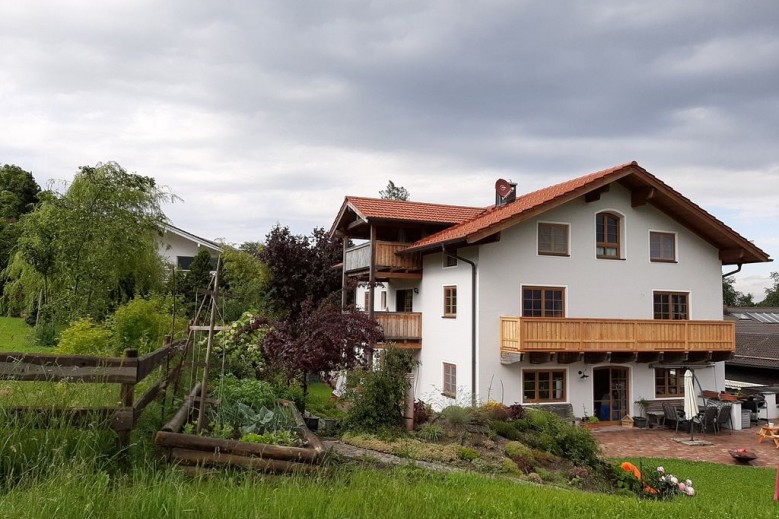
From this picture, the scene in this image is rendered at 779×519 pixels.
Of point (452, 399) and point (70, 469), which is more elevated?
point (70, 469)

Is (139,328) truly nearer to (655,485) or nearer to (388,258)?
(388,258)

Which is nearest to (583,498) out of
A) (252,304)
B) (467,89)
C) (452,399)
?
(467,89)

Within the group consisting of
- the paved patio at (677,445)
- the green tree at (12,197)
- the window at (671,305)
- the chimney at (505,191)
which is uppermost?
the green tree at (12,197)

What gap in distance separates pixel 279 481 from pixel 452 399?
13.9m

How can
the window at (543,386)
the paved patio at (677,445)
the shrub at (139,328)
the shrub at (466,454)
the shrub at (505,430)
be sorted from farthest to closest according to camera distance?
1. the window at (543,386)
2. the paved patio at (677,445)
3. the shrub at (139,328)
4. the shrub at (505,430)
5. the shrub at (466,454)

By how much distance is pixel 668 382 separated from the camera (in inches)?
781

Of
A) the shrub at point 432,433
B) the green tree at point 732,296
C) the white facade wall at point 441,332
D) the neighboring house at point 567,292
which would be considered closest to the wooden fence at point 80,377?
the shrub at point 432,433

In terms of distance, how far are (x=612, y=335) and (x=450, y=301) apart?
16.3 ft

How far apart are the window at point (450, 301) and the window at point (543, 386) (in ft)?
9.49

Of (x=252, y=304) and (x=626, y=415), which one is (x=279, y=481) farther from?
(x=252, y=304)

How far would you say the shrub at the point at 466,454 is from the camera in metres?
9.58

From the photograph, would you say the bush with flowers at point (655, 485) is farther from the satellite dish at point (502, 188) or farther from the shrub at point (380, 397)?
the satellite dish at point (502, 188)

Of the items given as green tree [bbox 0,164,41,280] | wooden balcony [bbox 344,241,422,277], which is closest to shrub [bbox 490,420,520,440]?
wooden balcony [bbox 344,241,422,277]

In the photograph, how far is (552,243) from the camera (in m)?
19.1
